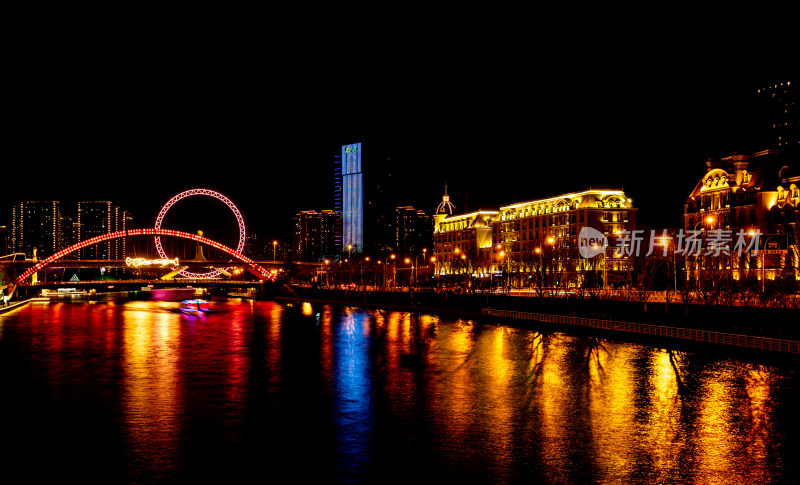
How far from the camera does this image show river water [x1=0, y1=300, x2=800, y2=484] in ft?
45.1

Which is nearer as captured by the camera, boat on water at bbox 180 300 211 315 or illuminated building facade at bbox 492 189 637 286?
boat on water at bbox 180 300 211 315

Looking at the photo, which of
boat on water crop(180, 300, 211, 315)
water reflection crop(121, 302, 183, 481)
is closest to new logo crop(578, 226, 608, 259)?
boat on water crop(180, 300, 211, 315)

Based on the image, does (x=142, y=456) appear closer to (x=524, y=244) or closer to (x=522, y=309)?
(x=522, y=309)

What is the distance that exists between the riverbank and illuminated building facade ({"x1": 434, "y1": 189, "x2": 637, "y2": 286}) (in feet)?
92.6

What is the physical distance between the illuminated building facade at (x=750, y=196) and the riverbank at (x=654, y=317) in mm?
19270

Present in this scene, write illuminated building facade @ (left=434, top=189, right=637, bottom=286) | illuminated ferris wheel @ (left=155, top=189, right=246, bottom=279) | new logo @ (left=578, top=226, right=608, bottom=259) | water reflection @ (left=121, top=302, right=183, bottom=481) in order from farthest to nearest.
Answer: illuminated ferris wheel @ (left=155, top=189, right=246, bottom=279) → new logo @ (left=578, top=226, right=608, bottom=259) → illuminated building facade @ (left=434, top=189, right=637, bottom=286) → water reflection @ (left=121, top=302, right=183, bottom=481)

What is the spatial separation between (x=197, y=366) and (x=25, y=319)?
132 feet

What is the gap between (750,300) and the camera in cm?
4325

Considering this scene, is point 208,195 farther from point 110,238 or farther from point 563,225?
point 563,225

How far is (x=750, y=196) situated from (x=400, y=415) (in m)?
63.1

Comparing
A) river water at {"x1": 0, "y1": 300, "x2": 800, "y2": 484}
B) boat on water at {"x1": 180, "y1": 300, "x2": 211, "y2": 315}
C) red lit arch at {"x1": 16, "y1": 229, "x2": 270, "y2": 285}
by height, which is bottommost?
boat on water at {"x1": 180, "y1": 300, "x2": 211, "y2": 315}

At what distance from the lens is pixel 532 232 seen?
115 metres

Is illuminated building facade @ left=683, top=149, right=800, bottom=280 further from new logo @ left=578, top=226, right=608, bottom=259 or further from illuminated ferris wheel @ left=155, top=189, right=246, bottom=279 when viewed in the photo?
illuminated ferris wheel @ left=155, top=189, right=246, bottom=279

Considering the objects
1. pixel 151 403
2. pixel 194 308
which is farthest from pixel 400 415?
pixel 194 308
